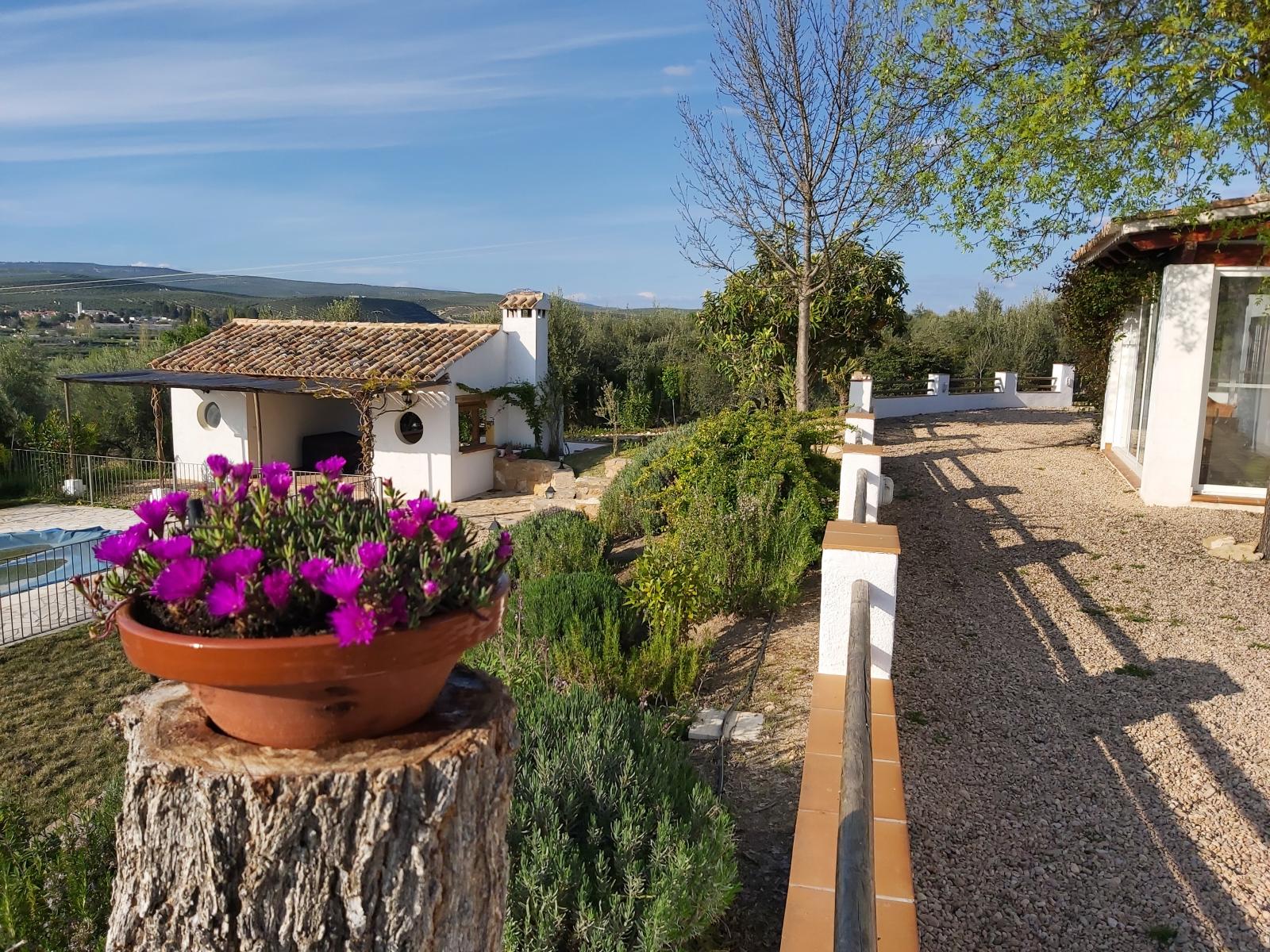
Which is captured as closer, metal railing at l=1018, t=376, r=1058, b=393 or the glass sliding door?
the glass sliding door

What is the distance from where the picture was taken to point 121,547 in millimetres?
1354

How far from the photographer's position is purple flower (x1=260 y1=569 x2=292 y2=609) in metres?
1.22

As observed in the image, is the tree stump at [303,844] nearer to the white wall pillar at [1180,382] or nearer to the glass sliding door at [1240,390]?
the white wall pillar at [1180,382]

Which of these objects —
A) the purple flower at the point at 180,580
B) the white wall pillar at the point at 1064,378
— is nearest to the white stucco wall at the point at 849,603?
the purple flower at the point at 180,580

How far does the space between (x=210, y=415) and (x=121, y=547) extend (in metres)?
19.4

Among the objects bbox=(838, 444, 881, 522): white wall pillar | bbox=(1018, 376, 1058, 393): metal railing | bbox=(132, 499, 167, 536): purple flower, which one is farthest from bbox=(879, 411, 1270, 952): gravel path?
bbox=(1018, 376, 1058, 393): metal railing

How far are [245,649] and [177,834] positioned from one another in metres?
0.32

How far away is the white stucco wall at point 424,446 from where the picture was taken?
16.3 meters

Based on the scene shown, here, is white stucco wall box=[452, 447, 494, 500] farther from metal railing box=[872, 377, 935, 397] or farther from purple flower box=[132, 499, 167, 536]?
purple flower box=[132, 499, 167, 536]

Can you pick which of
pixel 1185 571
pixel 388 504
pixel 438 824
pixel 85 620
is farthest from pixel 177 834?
pixel 85 620

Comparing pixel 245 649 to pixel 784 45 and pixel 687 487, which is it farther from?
pixel 784 45

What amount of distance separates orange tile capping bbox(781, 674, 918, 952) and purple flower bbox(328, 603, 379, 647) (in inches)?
67.3

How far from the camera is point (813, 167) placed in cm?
1162

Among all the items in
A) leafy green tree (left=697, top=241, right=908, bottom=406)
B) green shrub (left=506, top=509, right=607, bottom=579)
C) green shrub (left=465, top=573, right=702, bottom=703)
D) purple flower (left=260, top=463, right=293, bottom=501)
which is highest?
leafy green tree (left=697, top=241, right=908, bottom=406)
